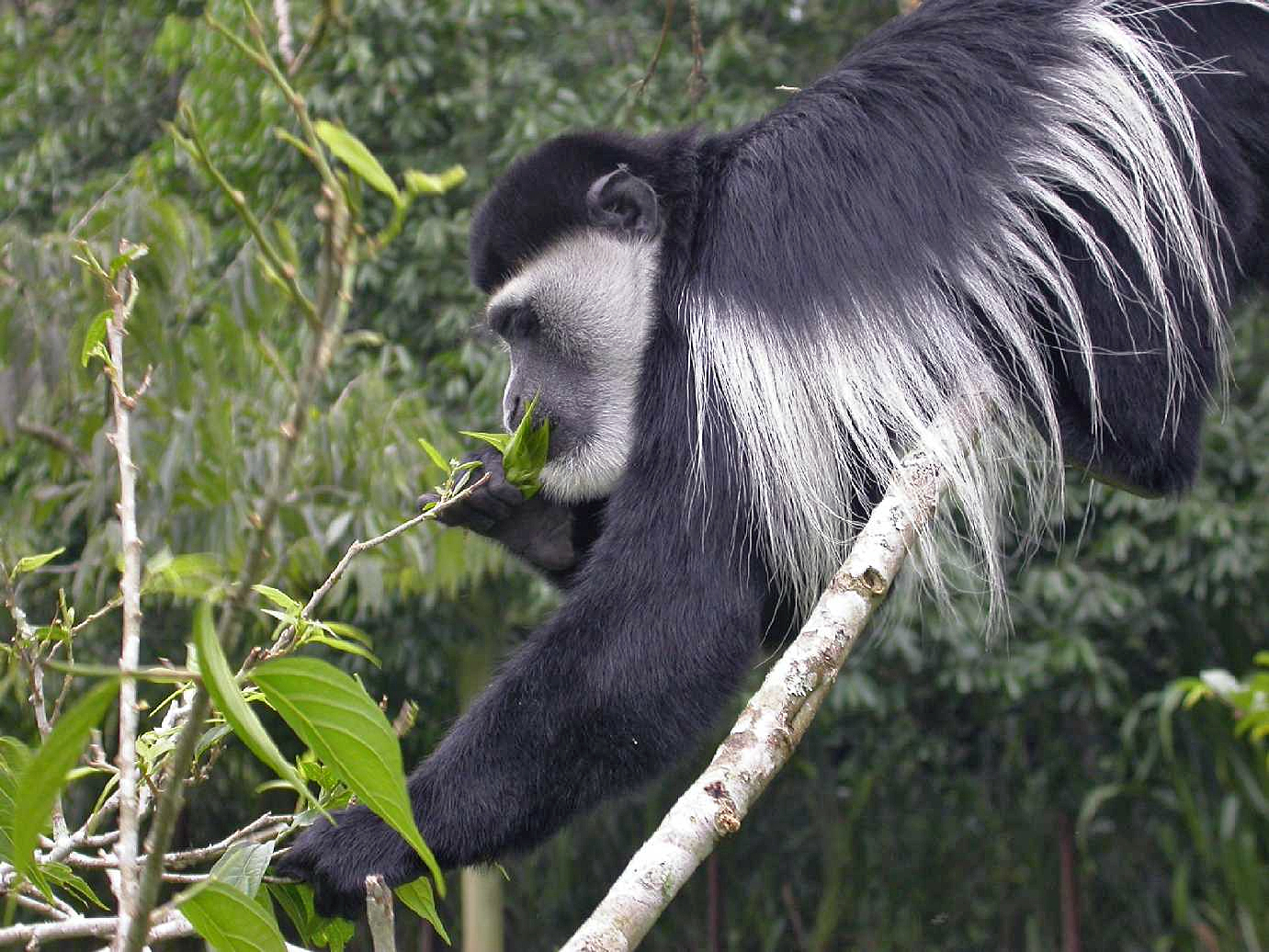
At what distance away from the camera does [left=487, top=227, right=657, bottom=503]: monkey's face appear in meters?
1.61

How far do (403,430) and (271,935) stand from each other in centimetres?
191

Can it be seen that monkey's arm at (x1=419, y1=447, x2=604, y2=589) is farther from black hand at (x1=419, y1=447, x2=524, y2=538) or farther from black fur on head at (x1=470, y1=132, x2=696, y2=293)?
black fur on head at (x1=470, y1=132, x2=696, y2=293)

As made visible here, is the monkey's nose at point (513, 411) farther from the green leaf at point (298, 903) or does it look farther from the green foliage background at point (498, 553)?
the green leaf at point (298, 903)

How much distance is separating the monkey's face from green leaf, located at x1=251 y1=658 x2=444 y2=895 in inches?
40.2

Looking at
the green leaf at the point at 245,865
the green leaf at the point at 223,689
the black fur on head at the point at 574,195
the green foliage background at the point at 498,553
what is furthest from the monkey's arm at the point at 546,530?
the green leaf at the point at 223,689

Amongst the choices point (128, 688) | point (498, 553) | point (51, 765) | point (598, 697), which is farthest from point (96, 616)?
point (498, 553)

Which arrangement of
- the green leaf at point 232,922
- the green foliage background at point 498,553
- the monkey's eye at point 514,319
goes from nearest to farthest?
the green leaf at point 232,922 → the monkey's eye at point 514,319 → the green foliage background at point 498,553

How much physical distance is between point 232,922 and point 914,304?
1032 millimetres

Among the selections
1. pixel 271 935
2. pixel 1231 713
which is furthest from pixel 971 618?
pixel 271 935

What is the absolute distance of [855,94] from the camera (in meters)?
1.52

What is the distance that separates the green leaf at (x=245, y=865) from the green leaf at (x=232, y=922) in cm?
16

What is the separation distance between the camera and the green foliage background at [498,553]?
2.28 metres

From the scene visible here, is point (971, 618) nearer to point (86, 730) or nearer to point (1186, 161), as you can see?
point (1186, 161)

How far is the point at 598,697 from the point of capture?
4.27 feet
